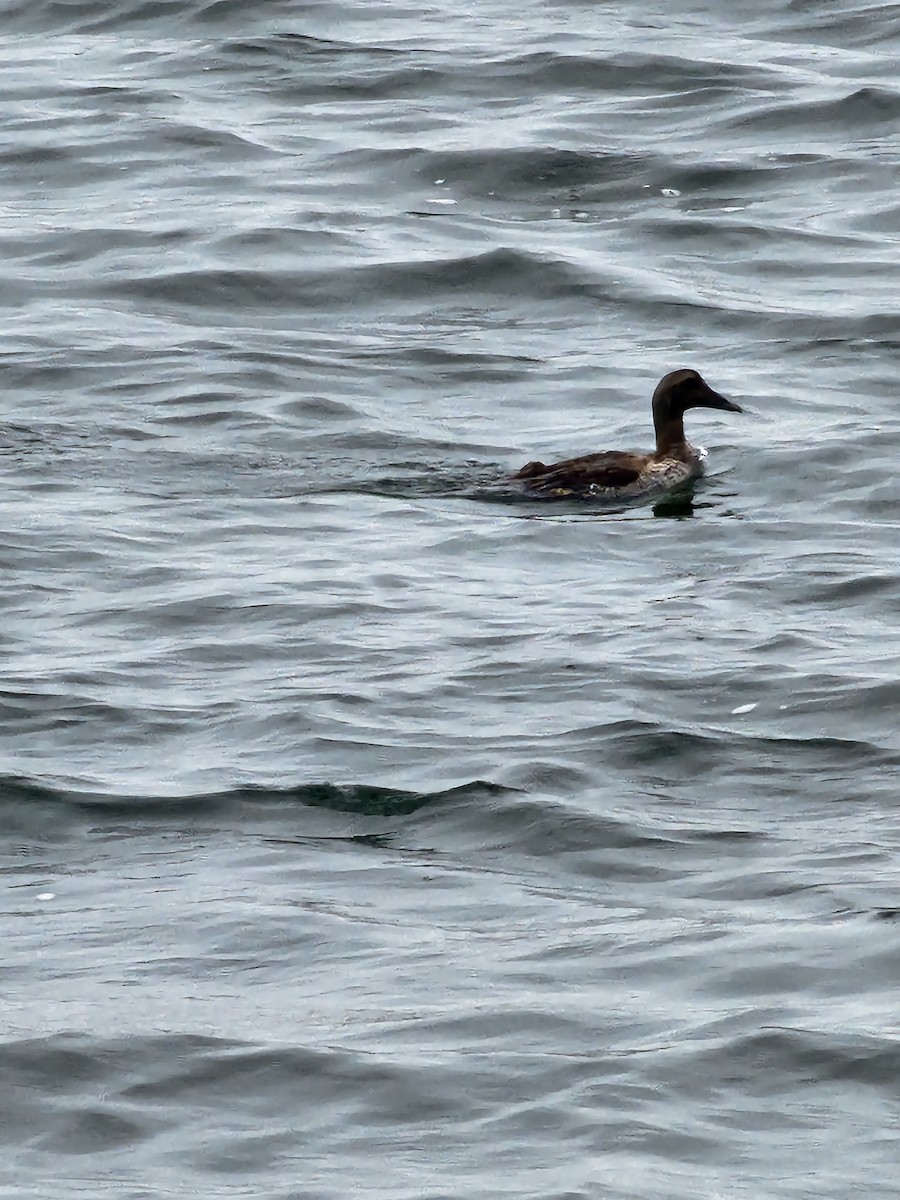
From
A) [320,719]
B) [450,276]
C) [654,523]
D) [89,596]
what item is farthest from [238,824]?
[450,276]

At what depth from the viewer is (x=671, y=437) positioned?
13188 millimetres

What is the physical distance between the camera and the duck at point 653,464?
12398mm

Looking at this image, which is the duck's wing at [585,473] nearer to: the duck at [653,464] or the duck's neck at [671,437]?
the duck at [653,464]

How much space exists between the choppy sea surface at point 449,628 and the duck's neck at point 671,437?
325 mm

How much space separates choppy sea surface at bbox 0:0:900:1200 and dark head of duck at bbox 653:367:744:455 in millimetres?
345

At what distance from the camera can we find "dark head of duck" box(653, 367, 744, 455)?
13.2 m

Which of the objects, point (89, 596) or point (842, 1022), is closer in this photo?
point (842, 1022)

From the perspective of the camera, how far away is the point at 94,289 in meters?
16.1

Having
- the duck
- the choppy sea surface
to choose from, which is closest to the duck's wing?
the duck

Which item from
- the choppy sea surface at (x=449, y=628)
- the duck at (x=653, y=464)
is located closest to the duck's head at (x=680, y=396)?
the duck at (x=653, y=464)

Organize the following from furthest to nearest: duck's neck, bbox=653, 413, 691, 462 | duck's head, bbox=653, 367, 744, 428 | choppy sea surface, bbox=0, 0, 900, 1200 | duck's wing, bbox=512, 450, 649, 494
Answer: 1. duck's head, bbox=653, 367, 744, 428
2. duck's neck, bbox=653, 413, 691, 462
3. duck's wing, bbox=512, 450, 649, 494
4. choppy sea surface, bbox=0, 0, 900, 1200

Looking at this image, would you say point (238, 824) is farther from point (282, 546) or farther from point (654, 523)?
point (654, 523)

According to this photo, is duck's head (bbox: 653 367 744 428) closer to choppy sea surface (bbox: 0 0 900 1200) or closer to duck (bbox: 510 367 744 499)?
duck (bbox: 510 367 744 499)

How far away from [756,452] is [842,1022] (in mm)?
6498
